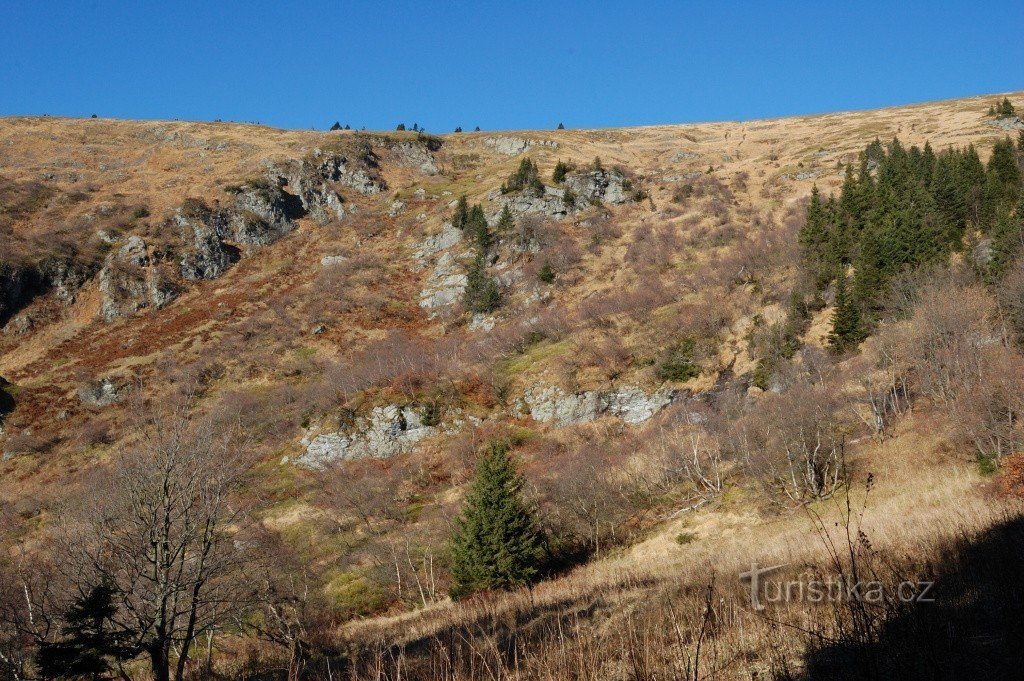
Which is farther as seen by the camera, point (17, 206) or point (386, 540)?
point (17, 206)

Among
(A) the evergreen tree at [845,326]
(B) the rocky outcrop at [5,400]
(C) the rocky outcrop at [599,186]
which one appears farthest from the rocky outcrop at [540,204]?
(B) the rocky outcrop at [5,400]

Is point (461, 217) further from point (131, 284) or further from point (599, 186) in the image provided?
point (131, 284)

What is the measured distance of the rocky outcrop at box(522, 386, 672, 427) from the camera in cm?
4066

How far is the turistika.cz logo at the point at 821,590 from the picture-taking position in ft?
14.2

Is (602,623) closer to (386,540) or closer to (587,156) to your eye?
(386,540)

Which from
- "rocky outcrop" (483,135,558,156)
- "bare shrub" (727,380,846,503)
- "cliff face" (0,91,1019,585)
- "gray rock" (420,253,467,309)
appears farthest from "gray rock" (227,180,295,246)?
"bare shrub" (727,380,846,503)

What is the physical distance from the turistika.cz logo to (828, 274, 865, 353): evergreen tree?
3448cm

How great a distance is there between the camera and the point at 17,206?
245 feet

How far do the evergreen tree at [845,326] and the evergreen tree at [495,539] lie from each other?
2466 centimetres

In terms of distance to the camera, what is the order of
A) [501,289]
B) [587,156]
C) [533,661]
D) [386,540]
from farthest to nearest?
[587,156]
[501,289]
[386,540]
[533,661]

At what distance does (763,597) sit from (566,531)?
23221 mm

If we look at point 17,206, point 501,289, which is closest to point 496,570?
point 501,289

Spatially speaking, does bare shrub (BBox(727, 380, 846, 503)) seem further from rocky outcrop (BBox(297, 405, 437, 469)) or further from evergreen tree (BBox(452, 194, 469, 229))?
evergreen tree (BBox(452, 194, 469, 229))

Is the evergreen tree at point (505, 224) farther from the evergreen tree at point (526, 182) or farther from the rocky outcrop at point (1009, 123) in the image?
the rocky outcrop at point (1009, 123)
